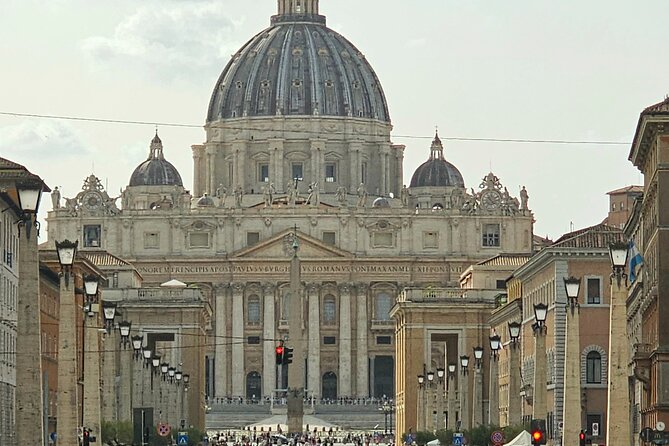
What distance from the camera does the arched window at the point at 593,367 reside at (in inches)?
3829

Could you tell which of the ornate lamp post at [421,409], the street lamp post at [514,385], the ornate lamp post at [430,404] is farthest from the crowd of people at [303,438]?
the street lamp post at [514,385]

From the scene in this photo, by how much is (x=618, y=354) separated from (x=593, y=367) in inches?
1875

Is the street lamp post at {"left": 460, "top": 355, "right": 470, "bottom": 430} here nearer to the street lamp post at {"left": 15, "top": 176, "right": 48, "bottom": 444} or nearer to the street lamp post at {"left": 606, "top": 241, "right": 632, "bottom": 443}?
the street lamp post at {"left": 606, "top": 241, "right": 632, "bottom": 443}

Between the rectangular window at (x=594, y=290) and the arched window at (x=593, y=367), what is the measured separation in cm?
185

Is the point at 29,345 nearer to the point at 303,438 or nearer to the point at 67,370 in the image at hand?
the point at 67,370

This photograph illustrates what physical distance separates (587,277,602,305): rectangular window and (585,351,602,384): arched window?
6.06ft

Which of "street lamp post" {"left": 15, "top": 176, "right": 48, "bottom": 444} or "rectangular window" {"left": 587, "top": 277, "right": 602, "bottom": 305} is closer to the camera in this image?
"street lamp post" {"left": 15, "top": 176, "right": 48, "bottom": 444}

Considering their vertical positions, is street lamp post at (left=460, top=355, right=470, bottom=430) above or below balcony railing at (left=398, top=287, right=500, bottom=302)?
below

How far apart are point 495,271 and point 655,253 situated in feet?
347

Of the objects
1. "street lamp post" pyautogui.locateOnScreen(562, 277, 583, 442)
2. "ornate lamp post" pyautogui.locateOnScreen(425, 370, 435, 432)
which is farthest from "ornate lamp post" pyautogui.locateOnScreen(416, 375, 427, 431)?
"street lamp post" pyautogui.locateOnScreen(562, 277, 583, 442)

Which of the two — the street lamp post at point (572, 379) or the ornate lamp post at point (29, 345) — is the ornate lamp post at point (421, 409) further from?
the ornate lamp post at point (29, 345)

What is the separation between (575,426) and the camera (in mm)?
55312

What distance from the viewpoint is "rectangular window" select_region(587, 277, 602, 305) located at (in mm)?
97812

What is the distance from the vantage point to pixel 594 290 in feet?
322
